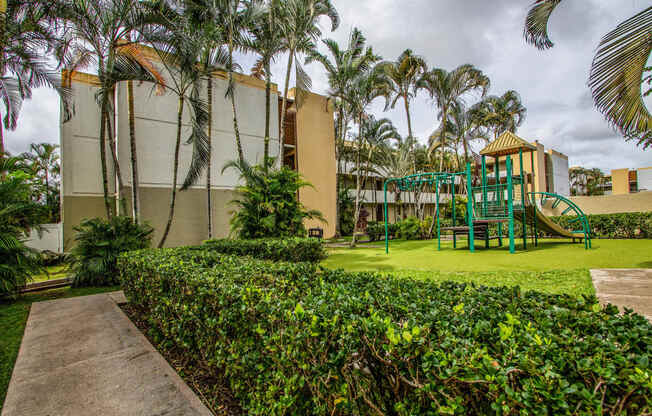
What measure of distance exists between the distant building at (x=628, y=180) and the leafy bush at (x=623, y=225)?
20.7 metres

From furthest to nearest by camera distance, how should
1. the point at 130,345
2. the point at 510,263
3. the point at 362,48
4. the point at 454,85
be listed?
the point at 454,85
the point at 362,48
the point at 510,263
the point at 130,345

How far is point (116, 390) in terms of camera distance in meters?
2.92

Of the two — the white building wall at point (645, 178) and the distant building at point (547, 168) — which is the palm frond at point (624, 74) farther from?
the white building wall at point (645, 178)

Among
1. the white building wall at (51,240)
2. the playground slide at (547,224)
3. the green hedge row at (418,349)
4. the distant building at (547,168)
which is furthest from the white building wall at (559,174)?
the white building wall at (51,240)

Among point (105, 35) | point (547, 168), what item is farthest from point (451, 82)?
point (547, 168)

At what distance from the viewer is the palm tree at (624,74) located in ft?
12.7

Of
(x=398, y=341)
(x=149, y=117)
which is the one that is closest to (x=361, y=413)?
(x=398, y=341)

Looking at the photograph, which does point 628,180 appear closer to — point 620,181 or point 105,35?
point 620,181

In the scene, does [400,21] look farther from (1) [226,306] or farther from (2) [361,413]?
(2) [361,413]

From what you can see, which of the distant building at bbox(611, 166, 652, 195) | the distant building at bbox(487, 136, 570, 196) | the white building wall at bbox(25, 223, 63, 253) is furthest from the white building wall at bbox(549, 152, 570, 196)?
the white building wall at bbox(25, 223, 63, 253)

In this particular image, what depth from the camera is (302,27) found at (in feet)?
41.7

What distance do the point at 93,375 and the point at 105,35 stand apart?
904cm

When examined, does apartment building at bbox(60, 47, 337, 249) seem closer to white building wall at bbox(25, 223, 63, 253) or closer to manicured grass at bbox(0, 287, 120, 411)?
white building wall at bbox(25, 223, 63, 253)

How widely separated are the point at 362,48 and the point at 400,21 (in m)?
8.75
